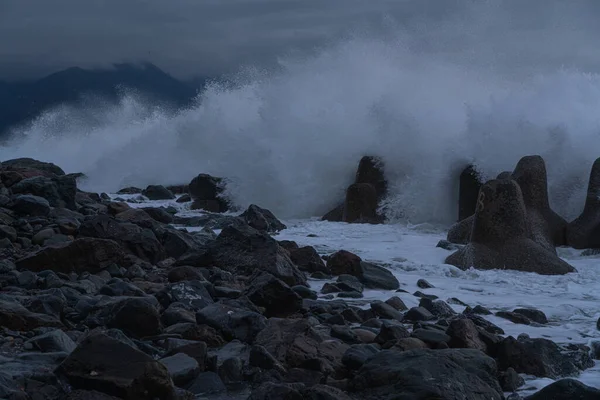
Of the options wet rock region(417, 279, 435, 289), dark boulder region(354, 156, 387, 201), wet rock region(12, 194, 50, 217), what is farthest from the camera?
dark boulder region(354, 156, 387, 201)

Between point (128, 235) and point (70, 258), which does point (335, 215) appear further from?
point (70, 258)

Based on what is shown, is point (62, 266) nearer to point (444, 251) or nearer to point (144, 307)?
point (144, 307)

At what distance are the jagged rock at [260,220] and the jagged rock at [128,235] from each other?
9.36ft

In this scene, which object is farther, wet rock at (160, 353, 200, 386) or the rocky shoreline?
wet rock at (160, 353, 200, 386)

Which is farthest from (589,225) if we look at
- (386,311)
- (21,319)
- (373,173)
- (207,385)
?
(21,319)

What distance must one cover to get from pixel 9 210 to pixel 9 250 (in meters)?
1.65

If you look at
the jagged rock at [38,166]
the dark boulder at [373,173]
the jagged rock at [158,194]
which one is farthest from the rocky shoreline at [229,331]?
the jagged rock at [158,194]

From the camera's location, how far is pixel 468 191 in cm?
1170

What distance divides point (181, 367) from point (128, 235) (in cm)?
372

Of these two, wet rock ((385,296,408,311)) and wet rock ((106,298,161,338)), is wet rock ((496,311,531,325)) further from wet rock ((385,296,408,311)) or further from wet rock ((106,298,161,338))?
wet rock ((106,298,161,338))

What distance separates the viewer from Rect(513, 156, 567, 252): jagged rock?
31.0 feet

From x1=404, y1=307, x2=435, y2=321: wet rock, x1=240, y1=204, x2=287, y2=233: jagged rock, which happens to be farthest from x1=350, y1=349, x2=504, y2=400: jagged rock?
x1=240, y1=204, x2=287, y2=233: jagged rock

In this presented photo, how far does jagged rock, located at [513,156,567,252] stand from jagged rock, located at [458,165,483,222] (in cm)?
170

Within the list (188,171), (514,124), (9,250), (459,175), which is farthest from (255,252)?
(188,171)
